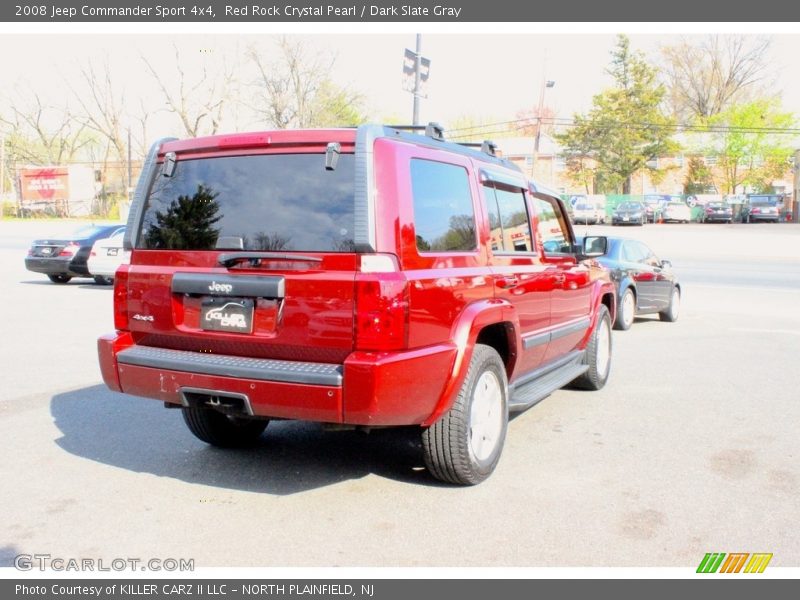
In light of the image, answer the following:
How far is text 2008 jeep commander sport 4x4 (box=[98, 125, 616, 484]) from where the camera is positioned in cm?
390

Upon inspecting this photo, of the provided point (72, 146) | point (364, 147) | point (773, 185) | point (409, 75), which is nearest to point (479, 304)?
point (364, 147)

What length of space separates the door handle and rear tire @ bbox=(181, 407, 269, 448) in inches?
71.4

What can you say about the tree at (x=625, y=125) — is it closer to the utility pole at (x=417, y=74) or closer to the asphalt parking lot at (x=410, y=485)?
the utility pole at (x=417, y=74)

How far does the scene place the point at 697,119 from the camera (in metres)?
71.6

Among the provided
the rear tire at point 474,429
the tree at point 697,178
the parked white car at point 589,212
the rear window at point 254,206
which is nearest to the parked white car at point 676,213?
the parked white car at point 589,212

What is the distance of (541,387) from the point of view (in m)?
5.52

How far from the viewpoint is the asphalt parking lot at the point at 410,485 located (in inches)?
146

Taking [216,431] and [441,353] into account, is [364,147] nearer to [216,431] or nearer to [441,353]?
[441,353]

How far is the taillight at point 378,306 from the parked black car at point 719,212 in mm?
53232

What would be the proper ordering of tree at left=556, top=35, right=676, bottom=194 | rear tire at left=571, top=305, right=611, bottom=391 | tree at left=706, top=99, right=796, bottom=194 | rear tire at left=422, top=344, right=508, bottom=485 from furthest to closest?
1. tree at left=706, top=99, right=796, bottom=194
2. tree at left=556, top=35, right=676, bottom=194
3. rear tire at left=571, top=305, right=611, bottom=391
4. rear tire at left=422, top=344, right=508, bottom=485

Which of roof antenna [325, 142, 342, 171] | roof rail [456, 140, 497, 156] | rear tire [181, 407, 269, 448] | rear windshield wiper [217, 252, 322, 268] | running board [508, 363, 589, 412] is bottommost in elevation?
rear tire [181, 407, 269, 448]

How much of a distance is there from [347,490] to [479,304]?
1.35m

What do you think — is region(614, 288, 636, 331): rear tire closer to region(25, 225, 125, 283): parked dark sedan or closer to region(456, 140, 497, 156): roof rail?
region(456, 140, 497, 156): roof rail

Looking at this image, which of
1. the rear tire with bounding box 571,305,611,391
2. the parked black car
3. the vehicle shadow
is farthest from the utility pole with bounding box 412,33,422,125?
the parked black car
